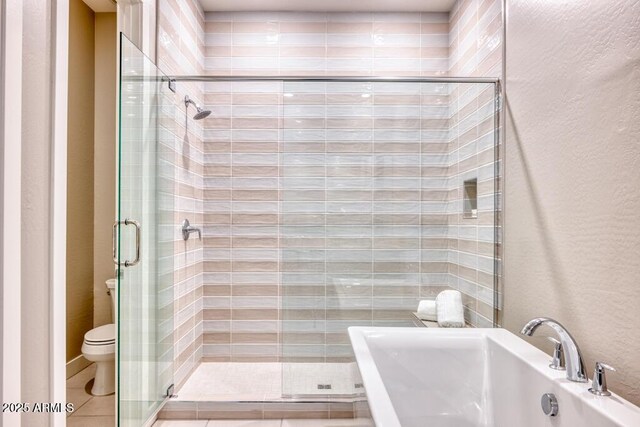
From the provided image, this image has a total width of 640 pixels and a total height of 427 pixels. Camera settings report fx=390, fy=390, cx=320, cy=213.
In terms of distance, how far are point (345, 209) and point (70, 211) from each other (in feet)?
5.89

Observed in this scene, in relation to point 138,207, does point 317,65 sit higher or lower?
higher

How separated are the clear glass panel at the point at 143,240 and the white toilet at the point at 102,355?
341mm

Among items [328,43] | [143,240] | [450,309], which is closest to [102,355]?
[143,240]

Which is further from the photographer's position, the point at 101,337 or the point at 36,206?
the point at 101,337

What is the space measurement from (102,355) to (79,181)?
3.86 feet

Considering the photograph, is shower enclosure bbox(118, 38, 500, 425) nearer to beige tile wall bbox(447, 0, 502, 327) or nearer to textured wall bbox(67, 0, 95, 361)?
beige tile wall bbox(447, 0, 502, 327)

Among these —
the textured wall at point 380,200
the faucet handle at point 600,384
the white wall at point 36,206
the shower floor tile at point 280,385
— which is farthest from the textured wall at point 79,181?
the faucet handle at point 600,384

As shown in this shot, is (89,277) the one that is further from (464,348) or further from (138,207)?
(464,348)

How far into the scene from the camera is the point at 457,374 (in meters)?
1.68

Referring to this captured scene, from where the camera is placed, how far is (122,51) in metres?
1.64

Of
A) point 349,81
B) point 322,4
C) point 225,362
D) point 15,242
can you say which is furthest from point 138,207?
point 322,4

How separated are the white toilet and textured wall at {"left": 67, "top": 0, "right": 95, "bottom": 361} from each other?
31 centimetres

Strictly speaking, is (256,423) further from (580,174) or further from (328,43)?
(328,43)

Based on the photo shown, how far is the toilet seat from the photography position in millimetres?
2279
